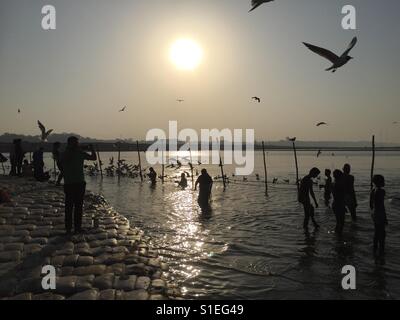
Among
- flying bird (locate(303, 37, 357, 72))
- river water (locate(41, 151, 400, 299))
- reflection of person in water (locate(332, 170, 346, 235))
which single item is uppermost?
flying bird (locate(303, 37, 357, 72))

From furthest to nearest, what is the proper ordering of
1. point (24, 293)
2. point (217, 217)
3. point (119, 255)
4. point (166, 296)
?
1. point (217, 217)
2. point (119, 255)
3. point (166, 296)
4. point (24, 293)

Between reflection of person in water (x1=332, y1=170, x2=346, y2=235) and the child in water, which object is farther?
reflection of person in water (x1=332, y1=170, x2=346, y2=235)

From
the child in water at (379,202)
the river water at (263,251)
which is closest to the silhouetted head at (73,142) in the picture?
the river water at (263,251)

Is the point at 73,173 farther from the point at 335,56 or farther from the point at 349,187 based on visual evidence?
the point at 349,187

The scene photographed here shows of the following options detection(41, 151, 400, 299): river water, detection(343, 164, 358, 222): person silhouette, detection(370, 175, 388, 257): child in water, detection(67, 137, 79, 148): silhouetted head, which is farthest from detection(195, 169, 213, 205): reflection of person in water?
detection(370, 175, 388, 257): child in water

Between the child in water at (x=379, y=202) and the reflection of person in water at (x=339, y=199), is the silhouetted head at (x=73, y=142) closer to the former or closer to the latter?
→ the child in water at (x=379, y=202)

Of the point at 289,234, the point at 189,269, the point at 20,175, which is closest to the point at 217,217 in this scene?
the point at 289,234

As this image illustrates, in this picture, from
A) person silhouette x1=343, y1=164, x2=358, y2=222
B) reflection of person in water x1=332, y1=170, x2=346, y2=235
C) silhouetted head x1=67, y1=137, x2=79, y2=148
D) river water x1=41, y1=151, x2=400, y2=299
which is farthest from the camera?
person silhouette x1=343, y1=164, x2=358, y2=222

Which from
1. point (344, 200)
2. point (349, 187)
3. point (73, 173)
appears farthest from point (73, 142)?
point (349, 187)

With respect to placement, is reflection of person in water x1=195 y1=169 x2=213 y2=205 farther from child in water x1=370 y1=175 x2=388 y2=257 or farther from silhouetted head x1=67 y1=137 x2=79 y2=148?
child in water x1=370 y1=175 x2=388 y2=257

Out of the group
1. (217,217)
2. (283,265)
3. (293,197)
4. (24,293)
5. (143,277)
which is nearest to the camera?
(24,293)

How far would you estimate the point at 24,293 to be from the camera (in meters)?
5.70

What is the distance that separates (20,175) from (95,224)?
49.7 feet

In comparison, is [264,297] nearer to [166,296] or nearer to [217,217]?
[166,296]
